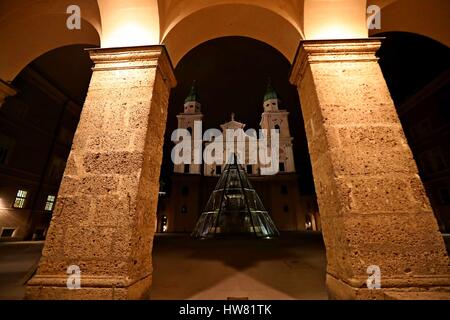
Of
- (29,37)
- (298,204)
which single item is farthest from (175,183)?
(29,37)

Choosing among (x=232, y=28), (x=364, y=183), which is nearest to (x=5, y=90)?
(x=232, y=28)

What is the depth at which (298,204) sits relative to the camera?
22469 mm

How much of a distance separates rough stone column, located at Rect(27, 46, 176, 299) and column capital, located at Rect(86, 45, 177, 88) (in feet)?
0.04

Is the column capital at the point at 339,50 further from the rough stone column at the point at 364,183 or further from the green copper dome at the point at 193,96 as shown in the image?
the green copper dome at the point at 193,96

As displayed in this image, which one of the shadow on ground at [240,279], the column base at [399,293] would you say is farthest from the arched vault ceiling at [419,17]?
the shadow on ground at [240,279]

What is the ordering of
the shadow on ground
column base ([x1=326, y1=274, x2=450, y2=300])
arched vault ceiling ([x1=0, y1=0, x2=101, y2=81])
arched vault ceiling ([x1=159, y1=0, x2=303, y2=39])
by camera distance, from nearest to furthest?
column base ([x1=326, y1=274, x2=450, y2=300]), the shadow on ground, arched vault ceiling ([x1=159, y1=0, x2=303, y2=39]), arched vault ceiling ([x1=0, y1=0, x2=101, y2=81])

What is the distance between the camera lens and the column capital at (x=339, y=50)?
2871 millimetres

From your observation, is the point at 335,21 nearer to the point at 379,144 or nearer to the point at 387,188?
the point at 379,144

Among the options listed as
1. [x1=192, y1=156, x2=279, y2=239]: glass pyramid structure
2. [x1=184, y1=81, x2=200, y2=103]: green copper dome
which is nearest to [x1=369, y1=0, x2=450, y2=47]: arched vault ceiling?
[x1=192, y1=156, x2=279, y2=239]: glass pyramid structure

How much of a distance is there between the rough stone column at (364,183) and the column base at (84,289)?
83.7 inches

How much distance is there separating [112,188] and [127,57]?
1.83 meters

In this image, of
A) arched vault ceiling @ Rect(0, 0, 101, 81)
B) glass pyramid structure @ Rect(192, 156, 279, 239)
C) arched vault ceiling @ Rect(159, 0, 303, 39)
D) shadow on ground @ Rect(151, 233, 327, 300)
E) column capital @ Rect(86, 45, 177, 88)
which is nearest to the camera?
shadow on ground @ Rect(151, 233, 327, 300)

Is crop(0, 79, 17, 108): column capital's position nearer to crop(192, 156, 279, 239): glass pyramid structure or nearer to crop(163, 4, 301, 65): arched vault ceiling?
crop(163, 4, 301, 65): arched vault ceiling

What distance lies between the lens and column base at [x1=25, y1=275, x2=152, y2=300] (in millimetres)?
1923
